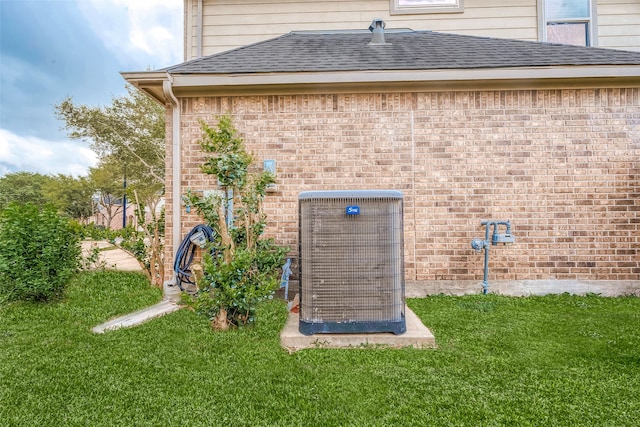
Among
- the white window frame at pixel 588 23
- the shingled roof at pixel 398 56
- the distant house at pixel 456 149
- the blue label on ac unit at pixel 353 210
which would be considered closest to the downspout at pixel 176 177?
the distant house at pixel 456 149

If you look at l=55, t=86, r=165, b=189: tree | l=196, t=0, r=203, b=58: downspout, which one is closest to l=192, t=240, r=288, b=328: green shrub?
l=196, t=0, r=203, b=58: downspout

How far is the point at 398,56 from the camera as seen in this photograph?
A: 187 inches

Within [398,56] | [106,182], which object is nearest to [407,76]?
[398,56]

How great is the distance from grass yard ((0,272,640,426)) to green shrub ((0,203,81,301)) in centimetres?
55

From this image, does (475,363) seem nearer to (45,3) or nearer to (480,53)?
(480,53)

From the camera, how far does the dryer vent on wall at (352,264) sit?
267 centimetres

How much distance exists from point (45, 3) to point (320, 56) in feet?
70.2

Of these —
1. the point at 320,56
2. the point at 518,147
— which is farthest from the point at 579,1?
the point at 320,56

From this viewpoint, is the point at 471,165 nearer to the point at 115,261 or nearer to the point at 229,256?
the point at 229,256

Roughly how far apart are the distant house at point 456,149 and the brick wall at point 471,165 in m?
0.01

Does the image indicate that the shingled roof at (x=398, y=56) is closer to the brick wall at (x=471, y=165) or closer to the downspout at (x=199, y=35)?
the brick wall at (x=471, y=165)

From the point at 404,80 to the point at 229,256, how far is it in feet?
9.24

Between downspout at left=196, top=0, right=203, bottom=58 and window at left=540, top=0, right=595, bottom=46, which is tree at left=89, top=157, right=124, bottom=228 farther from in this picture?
window at left=540, top=0, right=595, bottom=46

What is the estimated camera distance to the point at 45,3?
18.4 m
